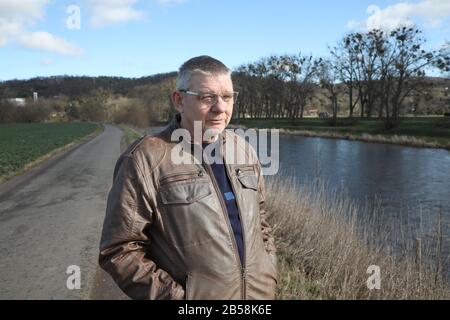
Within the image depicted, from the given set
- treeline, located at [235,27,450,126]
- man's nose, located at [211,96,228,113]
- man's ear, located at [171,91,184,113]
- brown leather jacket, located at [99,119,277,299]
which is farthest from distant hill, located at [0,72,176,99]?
brown leather jacket, located at [99,119,277,299]

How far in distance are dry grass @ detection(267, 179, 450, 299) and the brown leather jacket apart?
2.58m

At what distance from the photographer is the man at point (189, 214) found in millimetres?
A: 1949

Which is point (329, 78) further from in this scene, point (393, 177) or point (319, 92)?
point (393, 177)

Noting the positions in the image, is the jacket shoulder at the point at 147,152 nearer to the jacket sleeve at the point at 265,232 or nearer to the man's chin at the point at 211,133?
the man's chin at the point at 211,133

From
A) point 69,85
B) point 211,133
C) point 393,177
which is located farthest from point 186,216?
point 69,85

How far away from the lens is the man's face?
84.5 inches

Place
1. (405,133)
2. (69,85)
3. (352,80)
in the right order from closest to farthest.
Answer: (405,133) < (352,80) < (69,85)

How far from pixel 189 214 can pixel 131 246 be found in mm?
305

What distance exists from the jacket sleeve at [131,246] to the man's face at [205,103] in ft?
1.38

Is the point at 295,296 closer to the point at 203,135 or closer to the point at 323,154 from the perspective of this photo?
the point at 203,135

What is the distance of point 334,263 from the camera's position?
583cm

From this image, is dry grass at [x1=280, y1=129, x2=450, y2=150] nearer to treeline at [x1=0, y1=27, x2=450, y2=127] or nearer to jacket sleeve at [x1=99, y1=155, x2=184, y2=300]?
Result: treeline at [x1=0, y1=27, x2=450, y2=127]

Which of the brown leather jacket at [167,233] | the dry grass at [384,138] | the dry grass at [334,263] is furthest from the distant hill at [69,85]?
the brown leather jacket at [167,233]

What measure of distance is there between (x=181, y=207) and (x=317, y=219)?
658 cm
